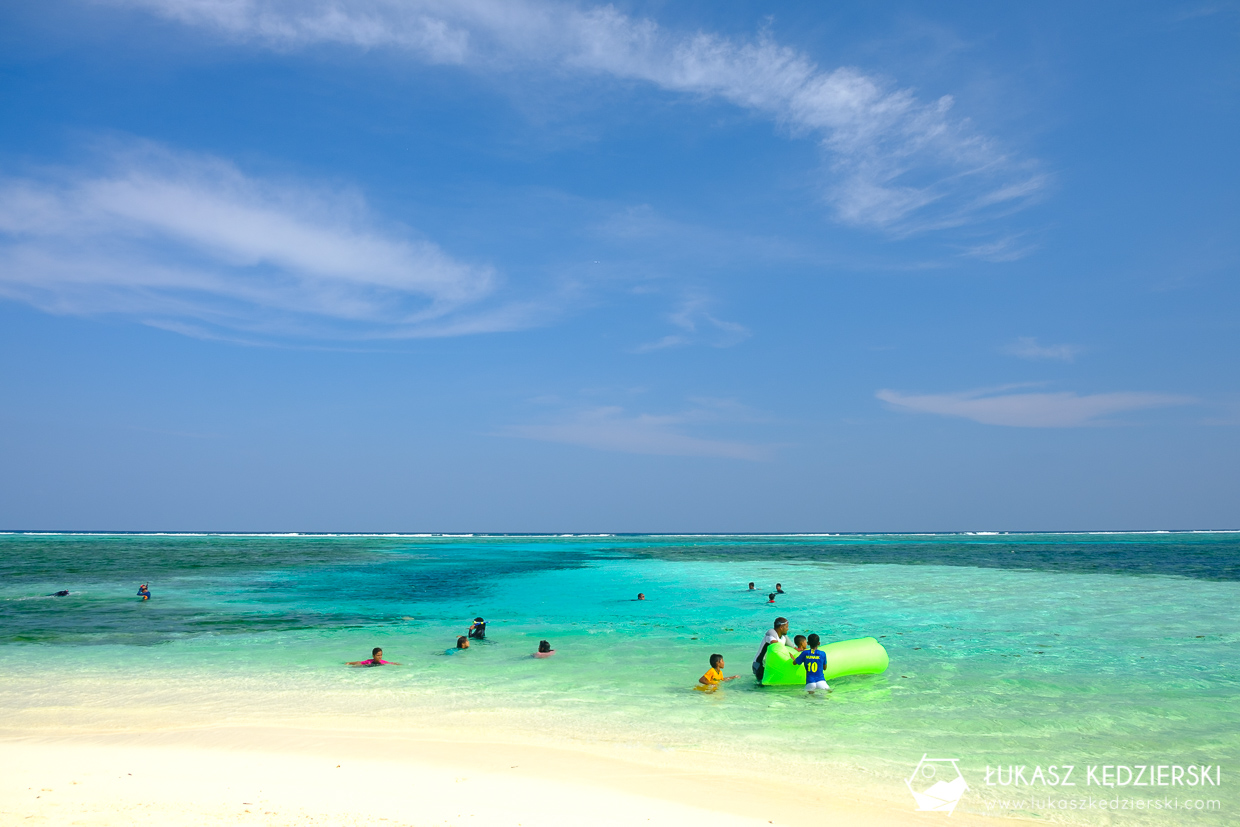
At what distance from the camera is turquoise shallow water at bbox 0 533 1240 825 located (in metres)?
9.89

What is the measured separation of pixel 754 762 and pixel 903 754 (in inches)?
81.7

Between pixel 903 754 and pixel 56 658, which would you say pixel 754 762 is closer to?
pixel 903 754

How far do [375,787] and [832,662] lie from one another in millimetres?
8905

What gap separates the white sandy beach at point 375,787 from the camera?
704 cm

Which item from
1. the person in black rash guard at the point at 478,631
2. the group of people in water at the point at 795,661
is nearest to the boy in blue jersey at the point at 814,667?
the group of people in water at the point at 795,661

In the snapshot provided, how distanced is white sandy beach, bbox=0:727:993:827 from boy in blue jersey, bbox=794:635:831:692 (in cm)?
453

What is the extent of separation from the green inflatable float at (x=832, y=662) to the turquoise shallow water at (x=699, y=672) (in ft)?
0.91

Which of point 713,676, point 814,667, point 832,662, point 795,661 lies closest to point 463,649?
point 713,676

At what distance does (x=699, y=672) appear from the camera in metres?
14.6

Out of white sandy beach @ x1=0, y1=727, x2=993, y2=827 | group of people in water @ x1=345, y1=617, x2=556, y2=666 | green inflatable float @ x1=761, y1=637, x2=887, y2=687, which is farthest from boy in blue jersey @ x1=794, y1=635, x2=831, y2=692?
group of people in water @ x1=345, y1=617, x2=556, y2=666

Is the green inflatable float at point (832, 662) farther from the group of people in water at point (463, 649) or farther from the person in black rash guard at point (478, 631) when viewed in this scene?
the person in black rash guard at point (478, 631)

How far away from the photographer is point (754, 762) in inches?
363

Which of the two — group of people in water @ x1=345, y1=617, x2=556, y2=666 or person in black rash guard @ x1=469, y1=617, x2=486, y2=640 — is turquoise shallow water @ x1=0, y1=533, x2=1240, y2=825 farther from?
person in black rash guard @ x1=469, y1=617, x2=486, y2=640

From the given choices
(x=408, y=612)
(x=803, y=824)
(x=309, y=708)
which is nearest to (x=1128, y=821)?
(x=803, y=824)
